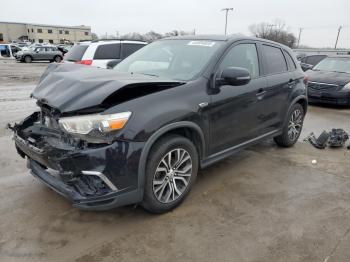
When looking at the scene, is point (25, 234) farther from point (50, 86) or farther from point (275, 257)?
point (275, 257)

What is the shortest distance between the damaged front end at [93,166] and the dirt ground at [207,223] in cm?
40

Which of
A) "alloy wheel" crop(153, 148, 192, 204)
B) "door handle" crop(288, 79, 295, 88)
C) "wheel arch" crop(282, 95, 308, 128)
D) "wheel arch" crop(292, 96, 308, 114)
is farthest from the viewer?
"wheel arch" crop(292, 96, 308, 114)

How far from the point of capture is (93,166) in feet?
9.04

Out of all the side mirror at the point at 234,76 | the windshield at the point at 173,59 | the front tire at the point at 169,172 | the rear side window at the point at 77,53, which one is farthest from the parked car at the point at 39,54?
the front tire at the point at 169,172

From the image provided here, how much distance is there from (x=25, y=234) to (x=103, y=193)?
35.0 inches

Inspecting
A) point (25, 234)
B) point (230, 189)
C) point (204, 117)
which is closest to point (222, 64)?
point (204, 117)

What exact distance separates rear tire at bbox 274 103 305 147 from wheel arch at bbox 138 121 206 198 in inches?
88.8

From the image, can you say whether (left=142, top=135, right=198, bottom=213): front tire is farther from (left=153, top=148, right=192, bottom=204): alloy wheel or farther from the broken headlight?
the broken headlight

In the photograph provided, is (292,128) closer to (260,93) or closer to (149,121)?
(260,93)

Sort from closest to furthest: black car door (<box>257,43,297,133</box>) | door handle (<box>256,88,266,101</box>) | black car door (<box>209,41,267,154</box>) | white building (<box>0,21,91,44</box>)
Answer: black car door (<box>209,41,267,154</box>)
door handle (<box>256,88,266,101</box>)
black car door (<box>257,43,297,133</box>)
white building (<box>0,21,91,44</box>)

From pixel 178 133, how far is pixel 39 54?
29.2 m

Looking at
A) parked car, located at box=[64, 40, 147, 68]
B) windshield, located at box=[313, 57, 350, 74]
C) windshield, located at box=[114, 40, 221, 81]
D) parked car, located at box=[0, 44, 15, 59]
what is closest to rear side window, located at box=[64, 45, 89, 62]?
parked car, located at box=[64, 40, 147, 68]

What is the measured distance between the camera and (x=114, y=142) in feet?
9.19

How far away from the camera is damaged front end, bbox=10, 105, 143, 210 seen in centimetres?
277
